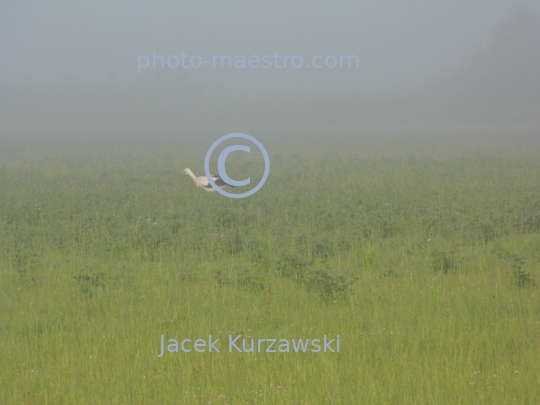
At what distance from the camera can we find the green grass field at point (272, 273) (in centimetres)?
534

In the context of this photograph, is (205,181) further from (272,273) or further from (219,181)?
(272,273)

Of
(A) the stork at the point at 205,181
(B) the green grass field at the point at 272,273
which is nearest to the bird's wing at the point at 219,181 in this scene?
(A) the stork at the point at 205,181

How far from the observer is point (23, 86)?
6.40 meters

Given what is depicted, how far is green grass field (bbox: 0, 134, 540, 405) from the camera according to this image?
17.5 ft

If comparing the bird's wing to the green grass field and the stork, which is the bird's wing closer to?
the stork

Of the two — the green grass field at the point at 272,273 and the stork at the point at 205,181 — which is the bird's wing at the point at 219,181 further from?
the green grass field at the point at 272,273

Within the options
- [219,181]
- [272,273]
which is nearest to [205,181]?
[219,181]

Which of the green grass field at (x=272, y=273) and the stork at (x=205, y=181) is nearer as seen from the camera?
the green grass field at (x=272, y=273)

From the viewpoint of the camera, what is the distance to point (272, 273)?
6.16 m

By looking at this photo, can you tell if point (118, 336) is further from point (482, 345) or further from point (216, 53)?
point (482, 345)

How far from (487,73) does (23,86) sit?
4.01 meters

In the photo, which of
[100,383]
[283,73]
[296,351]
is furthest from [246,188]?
[100,383]

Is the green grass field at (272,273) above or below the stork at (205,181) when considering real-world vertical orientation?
below

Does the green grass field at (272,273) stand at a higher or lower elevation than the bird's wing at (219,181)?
lower
